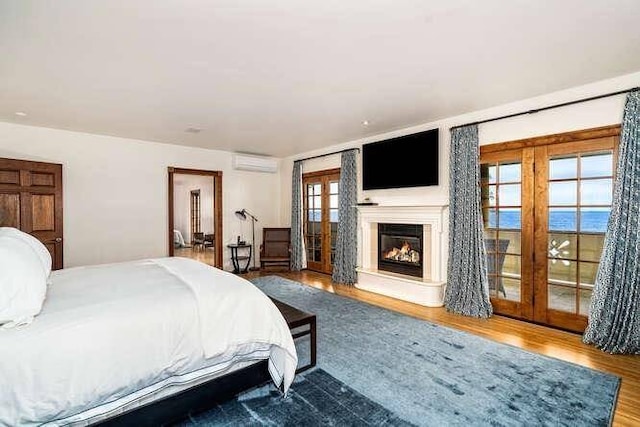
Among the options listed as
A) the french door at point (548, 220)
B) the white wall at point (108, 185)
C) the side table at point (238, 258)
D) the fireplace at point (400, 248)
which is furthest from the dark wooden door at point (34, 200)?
the french door at point (548, 220)

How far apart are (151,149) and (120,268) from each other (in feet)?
10.6

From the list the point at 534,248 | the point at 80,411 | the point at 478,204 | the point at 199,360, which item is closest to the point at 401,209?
the point at 478,204

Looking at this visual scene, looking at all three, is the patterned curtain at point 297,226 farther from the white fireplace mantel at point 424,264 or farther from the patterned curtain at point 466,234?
the patterned curtain at point 466,234

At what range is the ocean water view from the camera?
3133 mm

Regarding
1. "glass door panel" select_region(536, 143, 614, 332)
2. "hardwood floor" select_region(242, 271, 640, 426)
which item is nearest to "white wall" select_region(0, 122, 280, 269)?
"hardwood floor" select_region(242, 271, 640, 426)

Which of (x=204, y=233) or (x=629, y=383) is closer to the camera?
(x=629, y=383)

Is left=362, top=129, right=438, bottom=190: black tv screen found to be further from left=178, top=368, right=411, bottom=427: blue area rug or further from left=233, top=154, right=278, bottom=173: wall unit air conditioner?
left=178, top=368, right=411, bottom=427: blue area rug

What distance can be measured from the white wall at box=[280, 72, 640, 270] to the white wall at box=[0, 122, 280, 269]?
11.7 ft

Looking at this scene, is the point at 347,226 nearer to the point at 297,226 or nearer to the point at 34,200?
the point at 297,226

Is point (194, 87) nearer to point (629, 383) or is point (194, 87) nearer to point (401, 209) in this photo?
point (401, 209)

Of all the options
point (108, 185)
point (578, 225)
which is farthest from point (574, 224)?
point (108, 185)

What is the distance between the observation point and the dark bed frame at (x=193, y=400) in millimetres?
1746

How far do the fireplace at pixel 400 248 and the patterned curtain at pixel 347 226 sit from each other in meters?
0.48

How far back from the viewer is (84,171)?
4840 millimetres
